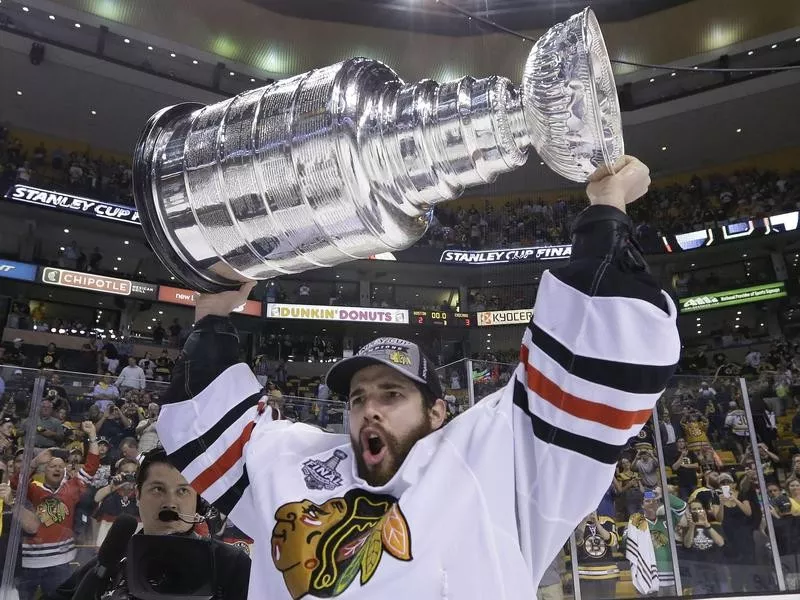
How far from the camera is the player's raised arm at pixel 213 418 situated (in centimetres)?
100

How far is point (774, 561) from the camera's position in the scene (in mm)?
3855

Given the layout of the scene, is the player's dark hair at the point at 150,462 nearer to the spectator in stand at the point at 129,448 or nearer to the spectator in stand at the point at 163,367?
the spectator in stand at the point at 129,448

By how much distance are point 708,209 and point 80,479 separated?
550 inches

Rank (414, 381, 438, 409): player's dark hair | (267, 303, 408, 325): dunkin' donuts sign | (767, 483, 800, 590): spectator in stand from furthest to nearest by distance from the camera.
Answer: (267, 303, 408, 325): dunkin' donuts sign, (767, 483, 800, 590): spectator in stand, (414, 381, 438, 409): player's dark hair

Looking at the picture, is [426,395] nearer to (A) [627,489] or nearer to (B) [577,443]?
(B) [577,443]

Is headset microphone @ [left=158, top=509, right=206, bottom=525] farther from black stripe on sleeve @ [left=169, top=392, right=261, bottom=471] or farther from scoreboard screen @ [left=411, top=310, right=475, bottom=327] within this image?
scoreboard screen @ [left=411, top=310, right=475, bottom=327]

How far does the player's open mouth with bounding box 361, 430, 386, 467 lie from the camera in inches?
36.5

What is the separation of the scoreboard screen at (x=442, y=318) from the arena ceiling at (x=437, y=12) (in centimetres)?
576

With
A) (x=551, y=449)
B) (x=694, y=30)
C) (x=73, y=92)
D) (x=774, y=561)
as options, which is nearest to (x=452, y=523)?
(x=551, y=449)

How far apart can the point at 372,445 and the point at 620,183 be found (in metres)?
0.49

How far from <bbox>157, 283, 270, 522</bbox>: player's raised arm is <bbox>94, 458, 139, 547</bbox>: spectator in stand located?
1.64 metres

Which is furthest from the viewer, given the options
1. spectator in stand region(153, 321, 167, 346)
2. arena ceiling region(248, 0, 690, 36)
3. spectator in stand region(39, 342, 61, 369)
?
spectator in stand region(153, 321, 167, 346)

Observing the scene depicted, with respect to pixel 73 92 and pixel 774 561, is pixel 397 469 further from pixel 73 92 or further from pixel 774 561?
pixel 73 92

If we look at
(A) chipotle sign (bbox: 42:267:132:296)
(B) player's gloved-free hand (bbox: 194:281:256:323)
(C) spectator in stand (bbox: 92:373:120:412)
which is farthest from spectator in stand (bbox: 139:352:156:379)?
(B) player's gloved-free hand (bbox: 194:281:256:323)
